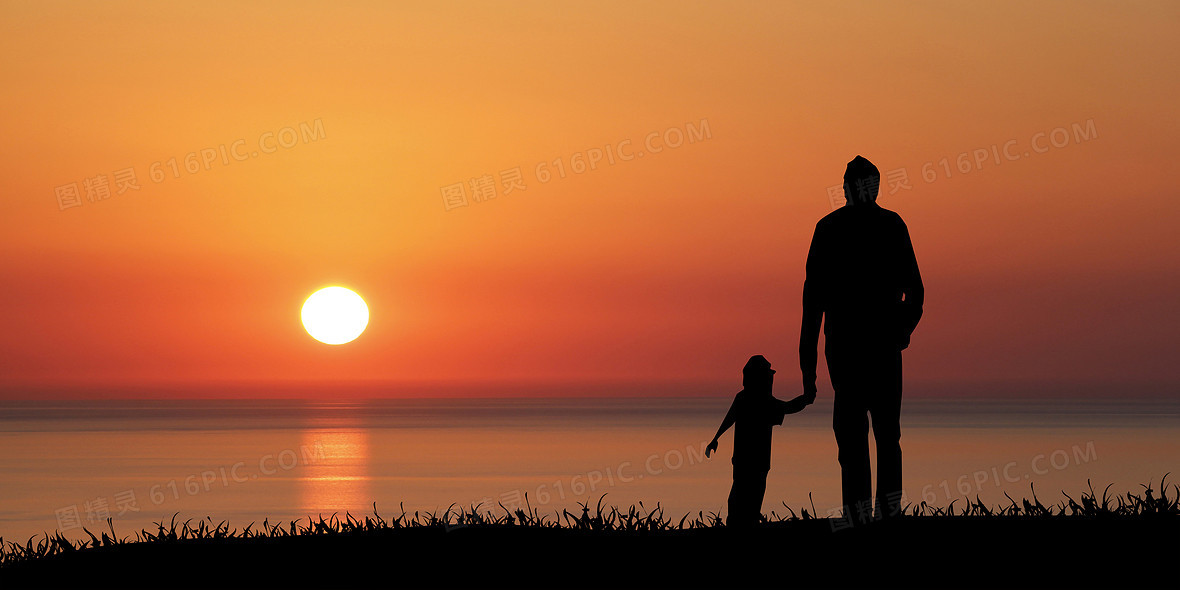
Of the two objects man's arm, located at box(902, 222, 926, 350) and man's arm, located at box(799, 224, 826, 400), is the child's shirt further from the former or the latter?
man's arm, located at box(902, 222, 926, 350)

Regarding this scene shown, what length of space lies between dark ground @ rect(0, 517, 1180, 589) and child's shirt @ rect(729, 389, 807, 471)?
2.31 feet

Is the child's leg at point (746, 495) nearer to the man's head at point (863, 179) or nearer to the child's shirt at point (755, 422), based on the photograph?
the child's shirt at point (755, 422)

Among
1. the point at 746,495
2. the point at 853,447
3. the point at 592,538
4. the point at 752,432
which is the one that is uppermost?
the point at 752,432

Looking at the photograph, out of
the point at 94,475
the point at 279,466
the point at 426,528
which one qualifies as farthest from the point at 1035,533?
the point at 279,466

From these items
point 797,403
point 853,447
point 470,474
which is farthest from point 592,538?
point 470,474

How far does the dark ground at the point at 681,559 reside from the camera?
9273 millimetres

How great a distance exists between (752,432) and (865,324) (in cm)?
155

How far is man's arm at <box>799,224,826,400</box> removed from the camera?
1110 cm

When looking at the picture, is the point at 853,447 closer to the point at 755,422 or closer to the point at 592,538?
the point at 755,422

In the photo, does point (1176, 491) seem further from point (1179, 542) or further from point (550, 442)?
point (550, 442)

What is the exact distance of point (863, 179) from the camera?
10.8 meters

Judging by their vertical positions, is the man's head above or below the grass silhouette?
above

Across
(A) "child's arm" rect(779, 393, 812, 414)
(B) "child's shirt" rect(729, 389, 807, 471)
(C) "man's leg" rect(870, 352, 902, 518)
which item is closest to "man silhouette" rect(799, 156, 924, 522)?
(C) "man's leg" rect(870, 352, 902, 518)

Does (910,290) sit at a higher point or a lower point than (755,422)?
higher
